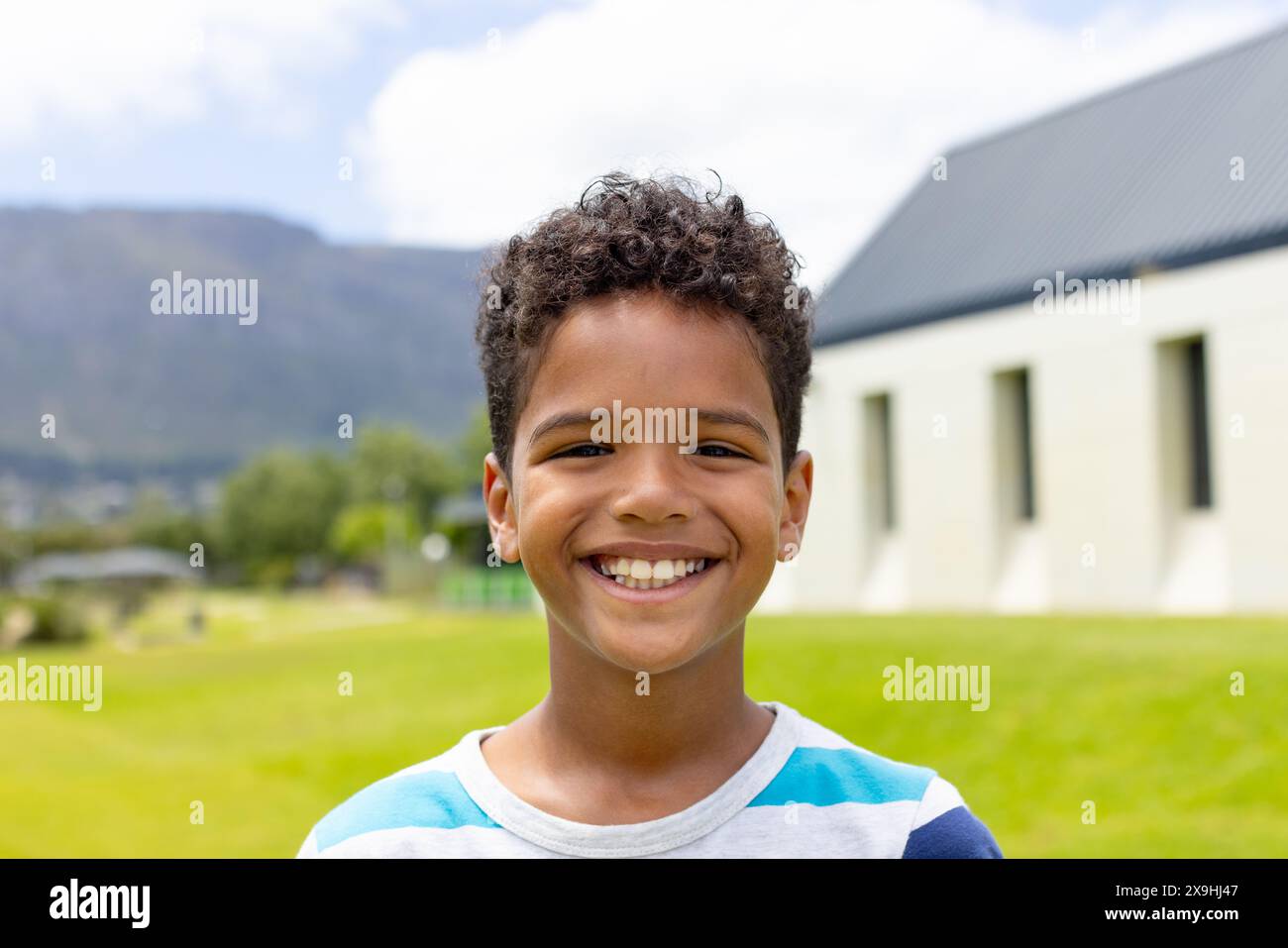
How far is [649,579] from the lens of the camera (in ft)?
6.21

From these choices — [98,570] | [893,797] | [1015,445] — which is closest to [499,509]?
[893,797]

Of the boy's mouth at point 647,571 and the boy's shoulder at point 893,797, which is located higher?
the boy's mouth at point 647,571

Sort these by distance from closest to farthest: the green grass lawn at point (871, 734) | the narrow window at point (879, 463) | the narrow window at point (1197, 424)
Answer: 1. the green grass lawn at point (871, 734)
2. the narrow window at point (1197, 424)
3. the narrow window at point (879, 463)

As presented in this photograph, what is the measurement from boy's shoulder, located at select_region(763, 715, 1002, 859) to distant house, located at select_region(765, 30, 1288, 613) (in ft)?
64.6

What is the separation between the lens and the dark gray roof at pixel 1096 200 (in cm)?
2200

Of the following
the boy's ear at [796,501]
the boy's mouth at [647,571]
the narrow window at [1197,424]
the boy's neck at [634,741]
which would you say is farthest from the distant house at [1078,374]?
the boy's mouth at [647,571]

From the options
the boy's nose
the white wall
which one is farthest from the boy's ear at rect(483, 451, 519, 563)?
the white wall

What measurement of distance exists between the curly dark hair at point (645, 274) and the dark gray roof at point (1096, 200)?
67.0 ft

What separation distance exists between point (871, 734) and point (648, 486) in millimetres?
11745

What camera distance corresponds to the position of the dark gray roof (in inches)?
866

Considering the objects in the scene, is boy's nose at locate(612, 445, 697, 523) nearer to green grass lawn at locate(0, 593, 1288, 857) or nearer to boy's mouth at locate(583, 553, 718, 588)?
boy's mouth at locate(583, 553, 718, 588)

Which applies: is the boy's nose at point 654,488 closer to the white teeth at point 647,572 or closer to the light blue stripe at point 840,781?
the white teeth at point 647,572
